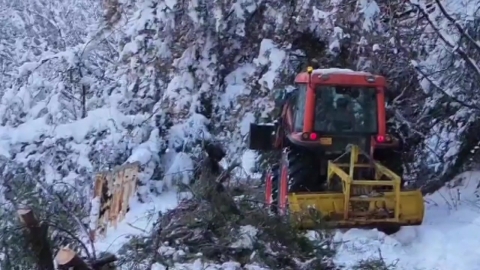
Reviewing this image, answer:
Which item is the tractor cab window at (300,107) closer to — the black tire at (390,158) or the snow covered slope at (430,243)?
the black tire at (390,158)

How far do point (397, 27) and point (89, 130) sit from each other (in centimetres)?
384

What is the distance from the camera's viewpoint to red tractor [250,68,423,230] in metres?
7.18

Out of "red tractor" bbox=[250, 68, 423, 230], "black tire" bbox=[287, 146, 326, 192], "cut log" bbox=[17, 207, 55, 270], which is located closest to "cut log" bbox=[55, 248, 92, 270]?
"cut log" bbox=[17, 207, 55, 270]

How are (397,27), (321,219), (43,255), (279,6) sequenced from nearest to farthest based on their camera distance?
(43,255) → (321,219) → (397,27) → (279,6)

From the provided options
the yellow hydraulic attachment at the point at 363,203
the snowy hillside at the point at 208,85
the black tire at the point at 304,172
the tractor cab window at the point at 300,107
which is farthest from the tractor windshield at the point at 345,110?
the snowy hillside at the point at 208,85

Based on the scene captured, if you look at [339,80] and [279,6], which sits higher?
[279,6]

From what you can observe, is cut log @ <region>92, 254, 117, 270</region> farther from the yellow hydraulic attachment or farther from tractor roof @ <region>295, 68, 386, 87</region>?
tractor roof @ <region>295, 68, 386, 87</region>

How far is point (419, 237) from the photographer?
23.1ft

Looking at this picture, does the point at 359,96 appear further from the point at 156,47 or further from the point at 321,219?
the point at 156,47

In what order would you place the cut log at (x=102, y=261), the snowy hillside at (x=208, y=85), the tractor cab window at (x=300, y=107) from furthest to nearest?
the snowy hillside at (x=208, y=85) < the tractor cab window at (x=300, y=107) < the cut log at (x=102, y=261)

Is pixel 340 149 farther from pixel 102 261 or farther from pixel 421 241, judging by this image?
pixel 102 261

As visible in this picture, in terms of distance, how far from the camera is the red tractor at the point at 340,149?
7.18 meters

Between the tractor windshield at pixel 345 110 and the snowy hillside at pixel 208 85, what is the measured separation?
40.8 inches

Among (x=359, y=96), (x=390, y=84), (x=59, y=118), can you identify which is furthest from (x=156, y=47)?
(x=359, y=96)
